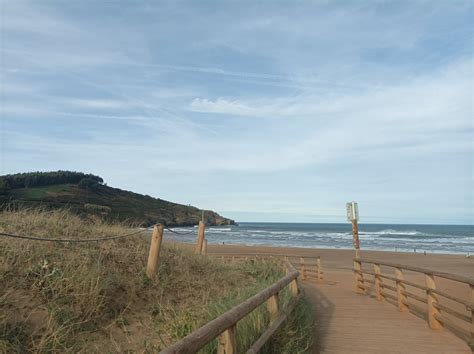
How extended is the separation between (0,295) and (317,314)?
604 cm

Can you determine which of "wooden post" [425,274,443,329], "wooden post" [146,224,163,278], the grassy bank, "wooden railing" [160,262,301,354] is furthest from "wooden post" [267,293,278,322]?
"wooden post" [425,274,443,329]

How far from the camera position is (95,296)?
22.1 feet

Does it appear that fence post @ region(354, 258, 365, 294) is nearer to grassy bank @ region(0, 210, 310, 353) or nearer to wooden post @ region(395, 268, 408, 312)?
wooden post @ region(395, 268, 408, 312)

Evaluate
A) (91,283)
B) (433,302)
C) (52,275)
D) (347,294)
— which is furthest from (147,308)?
(347,294)

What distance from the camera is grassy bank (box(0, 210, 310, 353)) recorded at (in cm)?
564

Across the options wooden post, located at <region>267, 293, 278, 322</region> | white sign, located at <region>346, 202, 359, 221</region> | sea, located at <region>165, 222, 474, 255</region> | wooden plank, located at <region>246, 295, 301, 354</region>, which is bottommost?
wooden plank, located at <region>246, 295, 301, 354</region>

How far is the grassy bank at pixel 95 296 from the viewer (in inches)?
222

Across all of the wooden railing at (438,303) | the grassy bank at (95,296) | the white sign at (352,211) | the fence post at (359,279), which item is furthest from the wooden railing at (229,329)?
the white sign at (352,211)

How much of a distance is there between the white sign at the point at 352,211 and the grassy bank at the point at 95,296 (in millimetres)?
6625

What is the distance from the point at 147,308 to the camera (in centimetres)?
Result: 760

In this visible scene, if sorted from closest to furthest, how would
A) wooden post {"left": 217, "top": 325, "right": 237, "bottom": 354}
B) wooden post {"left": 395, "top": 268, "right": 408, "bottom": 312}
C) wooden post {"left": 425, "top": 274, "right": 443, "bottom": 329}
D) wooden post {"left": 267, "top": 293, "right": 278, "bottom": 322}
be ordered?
wooden post {"left": 217, "top": 325, "right": 237, "bottom": 354} → wooden post {"left": 267, "top": 293, "right": 278, "bottom": 322} → wooden post {"left": 425, "top": 274, "right": 443, "bottom": 329} → wooden post {"left": 395, "top": 268, "right": 408, "bottom": 312}

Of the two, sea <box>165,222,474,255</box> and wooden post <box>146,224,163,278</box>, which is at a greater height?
sea <box>165,222,474,255</box>

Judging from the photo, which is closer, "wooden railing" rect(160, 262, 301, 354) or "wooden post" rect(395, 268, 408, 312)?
"wooden railing" rect(160, 262, 301, 354)

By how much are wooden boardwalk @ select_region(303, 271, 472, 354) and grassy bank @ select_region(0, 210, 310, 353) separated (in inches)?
31.7
